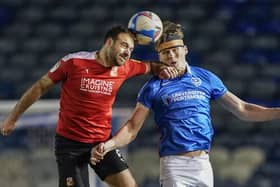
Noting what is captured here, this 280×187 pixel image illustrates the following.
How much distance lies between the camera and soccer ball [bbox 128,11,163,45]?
A: 18.2 feet

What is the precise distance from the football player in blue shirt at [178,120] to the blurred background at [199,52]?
11.8ft

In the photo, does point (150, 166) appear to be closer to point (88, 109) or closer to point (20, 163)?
point (20, 163)

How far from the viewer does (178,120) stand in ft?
17.8

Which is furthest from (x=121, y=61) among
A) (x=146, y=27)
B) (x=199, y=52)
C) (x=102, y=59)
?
(x=199, y=52)

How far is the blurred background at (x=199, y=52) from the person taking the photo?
9.78 m

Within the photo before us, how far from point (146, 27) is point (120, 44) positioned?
0.20 m

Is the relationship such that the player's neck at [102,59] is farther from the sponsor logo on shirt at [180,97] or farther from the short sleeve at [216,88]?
the short sleeve at [216,88]

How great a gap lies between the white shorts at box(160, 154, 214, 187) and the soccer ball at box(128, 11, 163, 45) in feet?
2.25

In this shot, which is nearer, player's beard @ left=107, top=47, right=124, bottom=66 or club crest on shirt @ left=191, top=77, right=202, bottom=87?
club crest on shirt @ left=191, top=77, right=202, bottom=87

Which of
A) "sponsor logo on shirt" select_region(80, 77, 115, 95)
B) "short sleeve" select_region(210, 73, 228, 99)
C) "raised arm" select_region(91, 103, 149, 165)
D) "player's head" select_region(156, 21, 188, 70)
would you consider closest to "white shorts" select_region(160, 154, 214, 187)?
"raised arm" select_region(91, 103, 149, 165)

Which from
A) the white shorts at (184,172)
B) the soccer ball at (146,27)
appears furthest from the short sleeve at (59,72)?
the white shorts at (184,172)

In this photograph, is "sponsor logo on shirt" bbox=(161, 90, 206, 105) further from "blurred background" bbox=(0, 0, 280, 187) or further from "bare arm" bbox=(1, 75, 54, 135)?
"blurred background" bbox=(0, 0, 280, 187)

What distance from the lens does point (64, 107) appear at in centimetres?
588

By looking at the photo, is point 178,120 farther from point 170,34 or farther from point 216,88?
point 170,34
